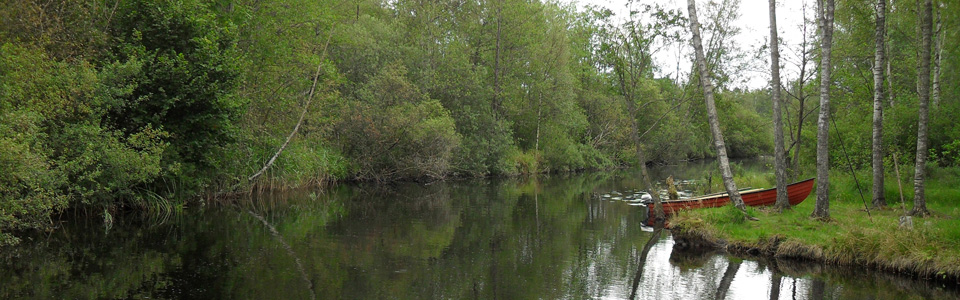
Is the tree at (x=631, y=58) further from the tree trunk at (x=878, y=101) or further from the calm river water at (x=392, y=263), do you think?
the tree trunk at (x=878, y=101)

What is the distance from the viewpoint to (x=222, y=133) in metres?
20.4

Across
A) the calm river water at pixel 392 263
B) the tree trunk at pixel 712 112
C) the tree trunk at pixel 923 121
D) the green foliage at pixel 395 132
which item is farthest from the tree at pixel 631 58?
the green foliage at pixel 395 132

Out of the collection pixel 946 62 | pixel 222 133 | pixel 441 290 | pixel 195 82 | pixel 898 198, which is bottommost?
pixel 441 290

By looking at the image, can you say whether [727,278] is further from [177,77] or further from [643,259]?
[177,77]

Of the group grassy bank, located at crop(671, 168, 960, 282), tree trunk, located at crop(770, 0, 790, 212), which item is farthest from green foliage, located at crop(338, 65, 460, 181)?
tree trunk, located at crop(770, 0, 790, 212)

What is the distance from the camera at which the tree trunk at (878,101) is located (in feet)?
50.5

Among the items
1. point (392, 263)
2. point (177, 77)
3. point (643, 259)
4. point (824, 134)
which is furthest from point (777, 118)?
point (177, 77)

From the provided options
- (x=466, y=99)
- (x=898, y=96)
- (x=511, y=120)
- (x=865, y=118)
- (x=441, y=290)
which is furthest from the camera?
(x=511, y=120)

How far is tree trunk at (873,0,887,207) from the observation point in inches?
607

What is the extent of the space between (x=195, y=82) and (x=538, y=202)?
1392 cm

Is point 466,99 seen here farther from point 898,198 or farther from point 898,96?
point 898,198

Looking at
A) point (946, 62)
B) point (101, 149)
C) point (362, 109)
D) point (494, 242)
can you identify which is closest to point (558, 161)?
point (362, 109)

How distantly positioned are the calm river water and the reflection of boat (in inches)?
55.3

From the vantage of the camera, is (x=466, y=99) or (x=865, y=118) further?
(x=466, y=99)
